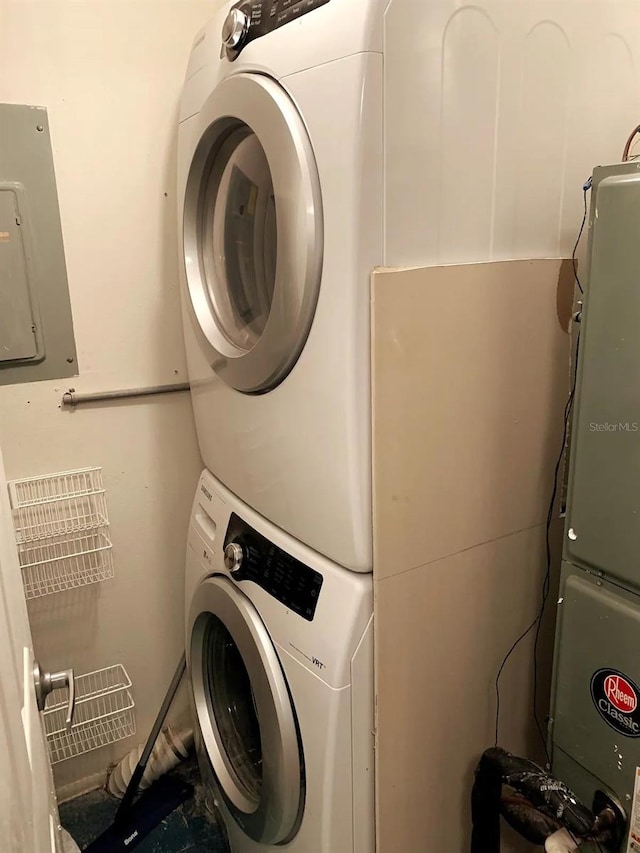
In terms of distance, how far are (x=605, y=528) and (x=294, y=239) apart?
2.04 ft

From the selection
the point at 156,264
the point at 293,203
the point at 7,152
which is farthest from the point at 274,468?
the point at 7,152

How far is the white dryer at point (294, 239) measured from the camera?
2.88 feet

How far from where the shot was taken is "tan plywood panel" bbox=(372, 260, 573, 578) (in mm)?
960

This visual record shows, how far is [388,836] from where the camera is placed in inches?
44.4

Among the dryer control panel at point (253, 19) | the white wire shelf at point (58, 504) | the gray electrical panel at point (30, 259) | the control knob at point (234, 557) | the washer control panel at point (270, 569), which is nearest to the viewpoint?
the dryer control panel at point (253, 19)

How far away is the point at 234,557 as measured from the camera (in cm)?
125

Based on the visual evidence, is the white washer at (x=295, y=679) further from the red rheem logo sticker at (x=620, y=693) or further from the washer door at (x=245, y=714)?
the red rheem logo sticker at (x=620, y=693)

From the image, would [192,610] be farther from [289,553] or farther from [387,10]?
[387,10]

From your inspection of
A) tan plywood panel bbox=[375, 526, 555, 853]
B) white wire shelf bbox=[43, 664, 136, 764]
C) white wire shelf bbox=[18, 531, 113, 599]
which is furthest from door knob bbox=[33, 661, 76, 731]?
white wire shelf bbox=[43, 664, 136, 764]

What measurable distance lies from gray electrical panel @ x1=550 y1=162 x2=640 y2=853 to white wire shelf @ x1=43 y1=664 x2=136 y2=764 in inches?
41.9

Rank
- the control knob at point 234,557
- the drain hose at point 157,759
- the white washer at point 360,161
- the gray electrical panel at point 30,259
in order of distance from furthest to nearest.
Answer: the drain hose at point 157,759
the gray electrical panel at point 30,259
the control knob at point 234,557
the white washer at point 360,161

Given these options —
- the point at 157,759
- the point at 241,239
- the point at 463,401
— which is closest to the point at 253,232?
the point at 241,239

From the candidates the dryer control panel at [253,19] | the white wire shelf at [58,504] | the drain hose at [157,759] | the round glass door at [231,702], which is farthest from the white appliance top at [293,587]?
the dryer control panel at [253,19]

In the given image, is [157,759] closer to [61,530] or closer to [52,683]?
[61,530]
